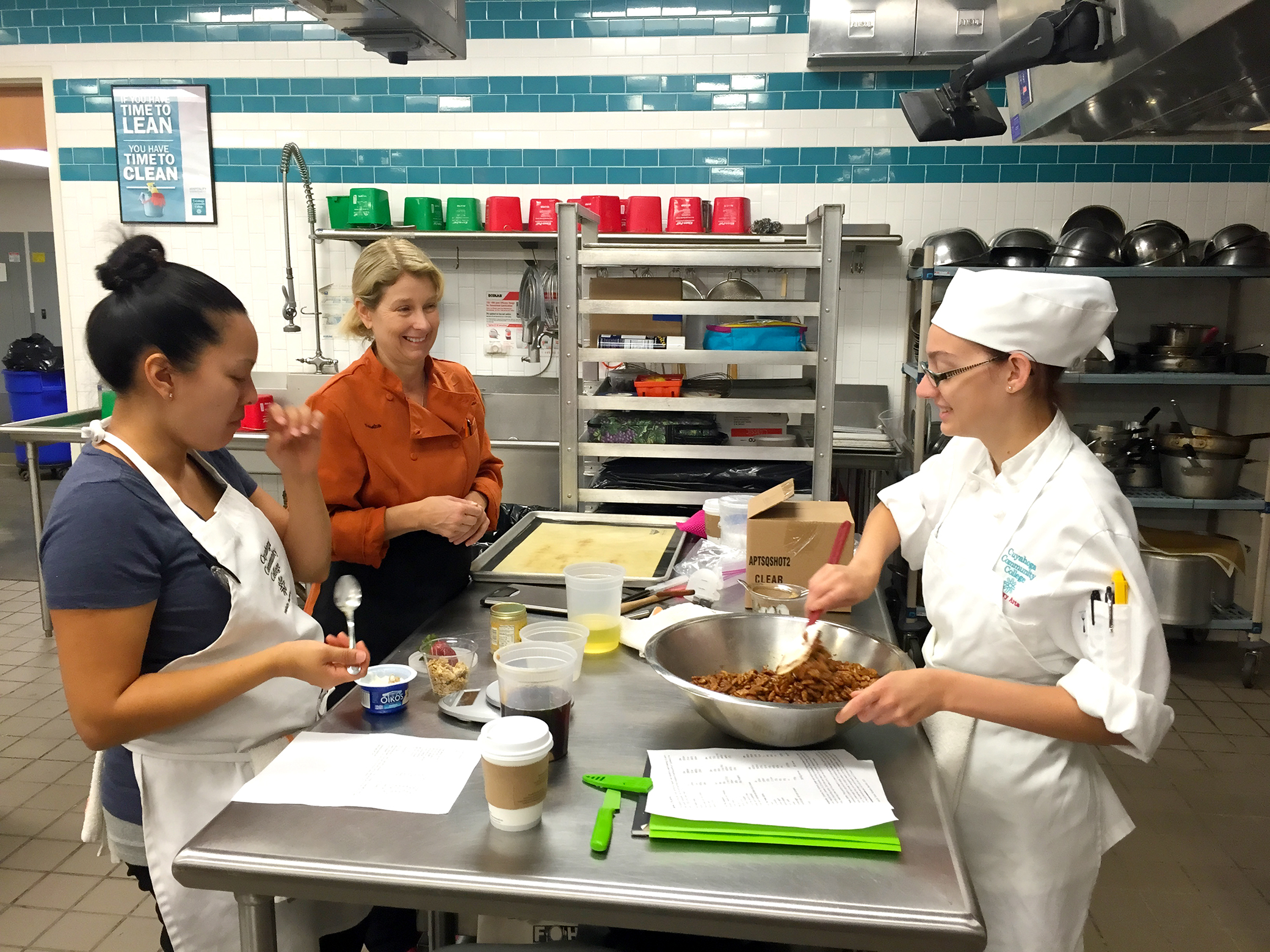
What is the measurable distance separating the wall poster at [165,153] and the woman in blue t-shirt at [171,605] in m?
4.42

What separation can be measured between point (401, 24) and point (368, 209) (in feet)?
11.2

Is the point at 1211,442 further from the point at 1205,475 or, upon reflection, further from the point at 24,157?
the point at 24,157

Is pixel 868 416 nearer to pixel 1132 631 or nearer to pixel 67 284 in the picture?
pixel 1132 631

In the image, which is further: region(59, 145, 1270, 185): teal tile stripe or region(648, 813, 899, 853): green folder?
region(59, 145, 1270, 185): teal tile stripe

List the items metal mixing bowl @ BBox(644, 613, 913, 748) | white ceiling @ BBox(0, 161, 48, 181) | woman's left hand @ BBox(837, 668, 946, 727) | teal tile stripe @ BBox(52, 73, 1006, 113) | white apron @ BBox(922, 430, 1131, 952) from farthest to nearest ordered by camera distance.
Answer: white ceiling @ BBox(0, 161, 48, 181), teal tile stripe @ BBox(52, 73, 1006, 113), white apron @ BBox(922, 430, 1131, 952), metal mixing bowl @ BBox(644, 613, 913, 748), woman's left hand @ BBox(837, 668, 946, 727)

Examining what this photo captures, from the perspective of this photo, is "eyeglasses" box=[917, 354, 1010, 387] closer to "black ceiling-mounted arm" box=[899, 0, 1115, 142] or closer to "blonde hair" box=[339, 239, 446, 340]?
"black ceiling-mounted arm" box=[899, 0, 1115, 142]

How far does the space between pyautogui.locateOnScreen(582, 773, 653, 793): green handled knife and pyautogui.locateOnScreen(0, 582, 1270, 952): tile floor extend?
6.03ft

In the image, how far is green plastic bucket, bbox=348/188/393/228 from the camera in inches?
196

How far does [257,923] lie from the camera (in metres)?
1.25

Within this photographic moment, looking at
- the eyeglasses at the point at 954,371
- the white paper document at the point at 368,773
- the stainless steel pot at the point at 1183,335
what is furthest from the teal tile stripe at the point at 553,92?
the white paper document at the point at 368,773

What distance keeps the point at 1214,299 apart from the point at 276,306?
523 centimetres

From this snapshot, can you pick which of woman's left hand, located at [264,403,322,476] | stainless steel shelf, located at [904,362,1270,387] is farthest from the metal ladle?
stainless steel shelf, located at [904,362,1270,387]

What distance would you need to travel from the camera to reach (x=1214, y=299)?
4895 millimetres

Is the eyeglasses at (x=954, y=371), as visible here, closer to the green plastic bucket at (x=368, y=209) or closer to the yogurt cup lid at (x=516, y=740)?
the yogurt cup lid at (x=516, y=740)
